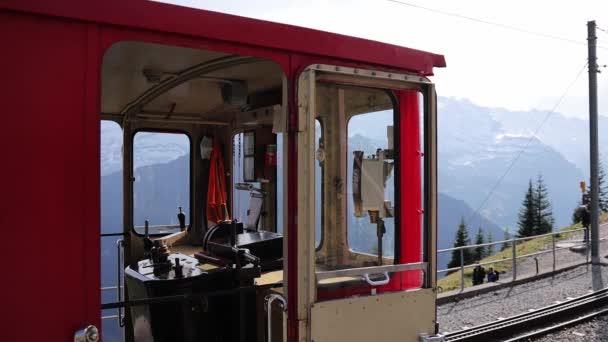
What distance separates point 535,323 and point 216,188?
4.80 m

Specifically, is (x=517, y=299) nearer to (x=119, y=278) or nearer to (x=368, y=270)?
(x=119, y=278)

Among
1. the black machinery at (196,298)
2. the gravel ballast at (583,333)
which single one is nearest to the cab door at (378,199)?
the black machinery at (196,298)

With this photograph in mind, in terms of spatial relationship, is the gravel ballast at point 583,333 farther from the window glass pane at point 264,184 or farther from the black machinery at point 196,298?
the black machinery at point 196,298

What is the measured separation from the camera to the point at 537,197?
2218 inches

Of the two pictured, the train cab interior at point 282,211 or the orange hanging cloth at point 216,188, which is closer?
the train cab interior at point 282,211

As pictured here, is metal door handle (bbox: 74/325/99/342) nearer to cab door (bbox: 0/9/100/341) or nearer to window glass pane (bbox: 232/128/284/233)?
cab door (bbox: 0/9/100/341)

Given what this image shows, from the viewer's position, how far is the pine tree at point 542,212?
53.7 metres

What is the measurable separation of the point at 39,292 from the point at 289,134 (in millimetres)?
1485

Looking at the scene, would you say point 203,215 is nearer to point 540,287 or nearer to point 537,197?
point 540,287

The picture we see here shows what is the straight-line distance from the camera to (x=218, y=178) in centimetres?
618

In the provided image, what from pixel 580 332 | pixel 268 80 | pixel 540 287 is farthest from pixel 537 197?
pixel 268 80

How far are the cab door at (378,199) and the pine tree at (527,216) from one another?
55222mm

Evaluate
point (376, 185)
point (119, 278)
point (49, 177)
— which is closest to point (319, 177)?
point (376, 185)

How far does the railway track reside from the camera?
6742mm
